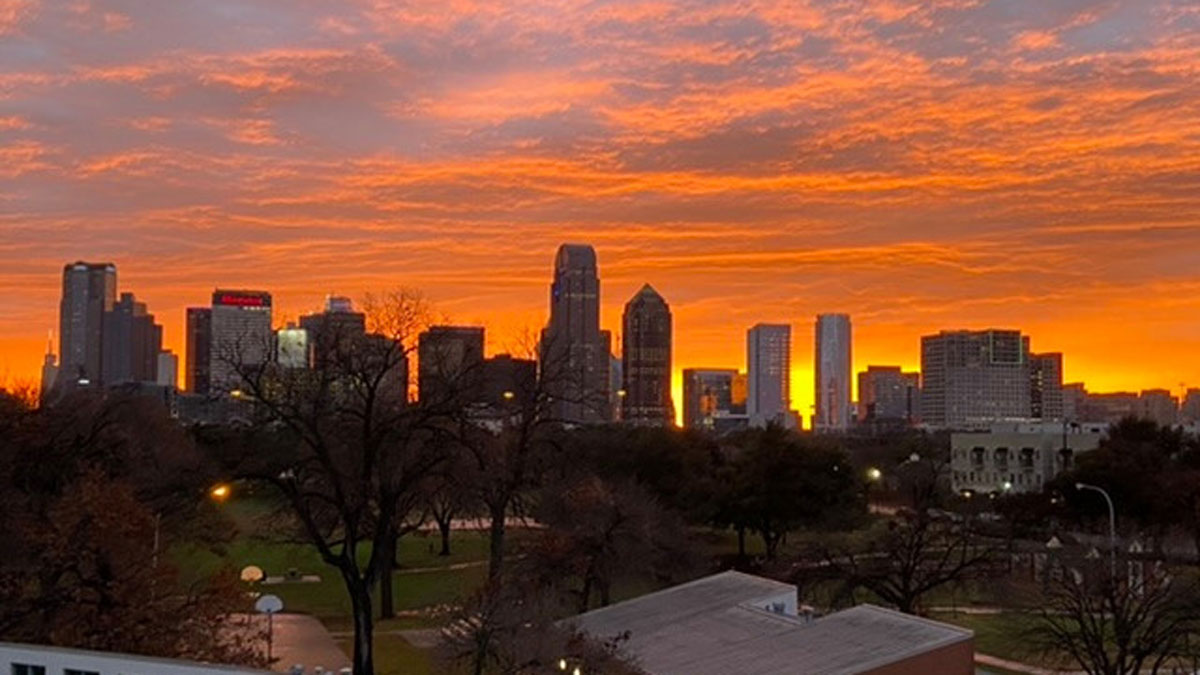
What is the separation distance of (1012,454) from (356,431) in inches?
2750

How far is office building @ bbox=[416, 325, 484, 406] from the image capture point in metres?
38.5

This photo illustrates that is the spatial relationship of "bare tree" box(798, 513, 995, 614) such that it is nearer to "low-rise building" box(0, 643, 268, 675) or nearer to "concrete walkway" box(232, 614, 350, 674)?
"concrete walkway" box(232, 614, 350, 674)

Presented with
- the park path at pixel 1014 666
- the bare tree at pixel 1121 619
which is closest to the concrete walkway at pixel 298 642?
the park path at pixel 1014 666

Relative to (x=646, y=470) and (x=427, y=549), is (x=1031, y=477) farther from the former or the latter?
(x=427, y=549)

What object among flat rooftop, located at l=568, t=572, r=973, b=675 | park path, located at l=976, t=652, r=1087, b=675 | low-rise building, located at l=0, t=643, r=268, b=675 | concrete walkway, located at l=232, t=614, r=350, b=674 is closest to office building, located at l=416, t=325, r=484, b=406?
flat rooftop, located at l=568, t=572, r=973, b=675

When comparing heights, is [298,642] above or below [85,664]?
below

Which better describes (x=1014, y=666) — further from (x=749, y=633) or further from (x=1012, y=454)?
(x=1012, y=454)

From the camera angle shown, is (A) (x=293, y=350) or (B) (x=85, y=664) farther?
(A) (x=293, y=350)

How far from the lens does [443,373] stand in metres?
41.1

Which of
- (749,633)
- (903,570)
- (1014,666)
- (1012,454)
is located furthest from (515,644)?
(1012,454)

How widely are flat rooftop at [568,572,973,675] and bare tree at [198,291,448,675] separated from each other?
608cm

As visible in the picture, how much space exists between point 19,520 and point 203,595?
27.3 feet

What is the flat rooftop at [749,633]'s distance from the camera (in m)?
30.6

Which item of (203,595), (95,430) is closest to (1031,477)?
(95,430)
